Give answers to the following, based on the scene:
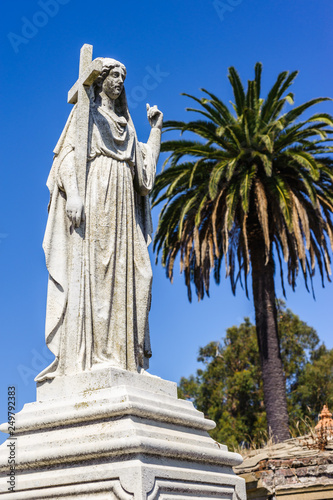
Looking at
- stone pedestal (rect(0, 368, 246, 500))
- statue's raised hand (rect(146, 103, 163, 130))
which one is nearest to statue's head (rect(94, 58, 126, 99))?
statue's raised hand (rect(146, 103, 163, 130))

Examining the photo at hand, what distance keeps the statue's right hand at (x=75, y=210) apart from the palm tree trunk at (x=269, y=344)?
11399 mm

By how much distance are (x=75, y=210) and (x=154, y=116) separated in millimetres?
1474

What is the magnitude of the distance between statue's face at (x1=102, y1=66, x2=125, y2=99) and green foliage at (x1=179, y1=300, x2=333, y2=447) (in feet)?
68.0

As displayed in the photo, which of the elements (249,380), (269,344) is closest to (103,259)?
(269,344)

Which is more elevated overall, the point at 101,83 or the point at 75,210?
the point at 101,83

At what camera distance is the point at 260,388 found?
26.4 meters

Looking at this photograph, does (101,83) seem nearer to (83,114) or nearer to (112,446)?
(83,114)

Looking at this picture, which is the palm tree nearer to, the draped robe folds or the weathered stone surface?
the weathered stone surface

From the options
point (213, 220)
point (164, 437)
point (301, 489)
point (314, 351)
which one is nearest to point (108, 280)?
point (164, 437)

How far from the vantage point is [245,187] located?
51.2ft

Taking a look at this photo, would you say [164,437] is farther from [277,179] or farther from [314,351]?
[314,351]

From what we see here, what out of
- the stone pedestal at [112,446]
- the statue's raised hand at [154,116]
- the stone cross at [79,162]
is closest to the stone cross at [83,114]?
the stone cross at [79,162]

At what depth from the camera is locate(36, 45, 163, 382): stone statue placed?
15.4 feet

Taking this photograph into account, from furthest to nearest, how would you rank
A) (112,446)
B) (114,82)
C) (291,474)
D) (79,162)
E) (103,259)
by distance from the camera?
1. (291,474)
2. (114,82)
3. (79,162)
4. (103,259)
5. (112,446)
